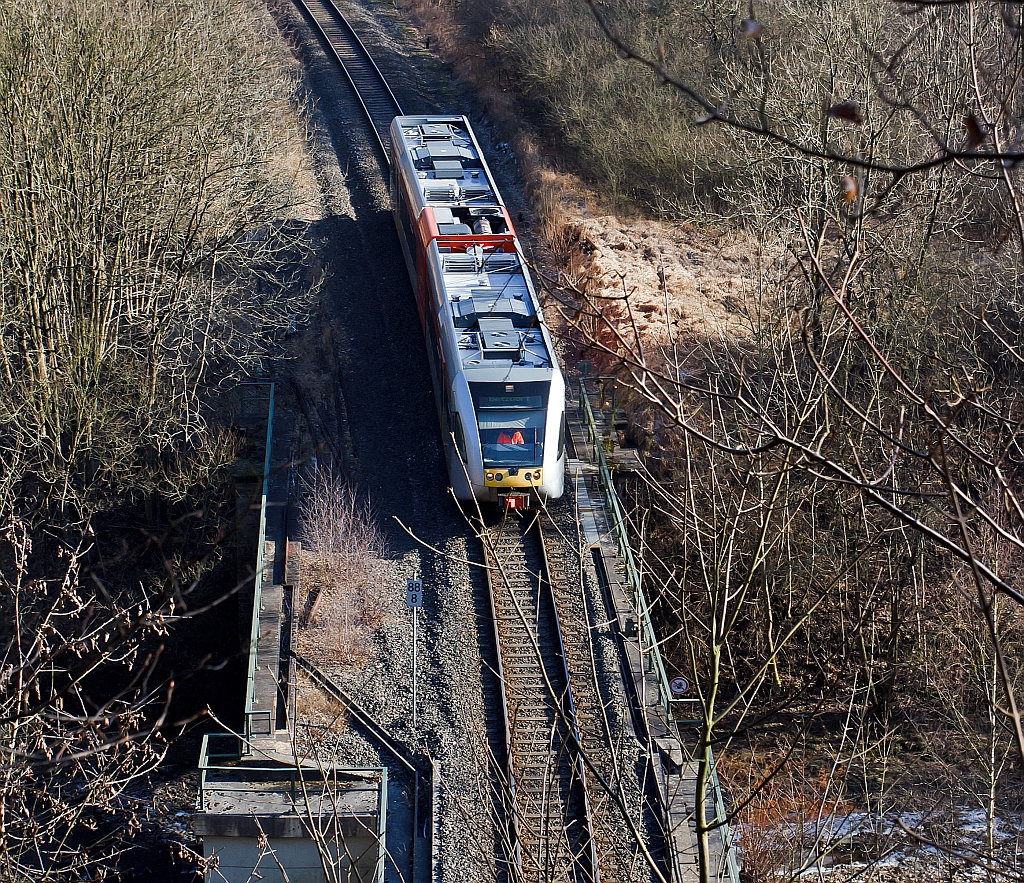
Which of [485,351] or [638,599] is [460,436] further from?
[638,599]

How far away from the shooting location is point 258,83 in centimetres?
2739

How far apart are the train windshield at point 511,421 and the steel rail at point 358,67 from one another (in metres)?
14.2

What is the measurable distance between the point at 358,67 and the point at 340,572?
23.1 metres

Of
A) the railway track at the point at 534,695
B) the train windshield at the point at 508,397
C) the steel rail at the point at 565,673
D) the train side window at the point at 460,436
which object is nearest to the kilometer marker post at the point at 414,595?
the railway track at the point at 534,695

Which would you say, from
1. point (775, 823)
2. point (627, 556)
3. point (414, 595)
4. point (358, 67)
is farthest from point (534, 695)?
point (358, 67)

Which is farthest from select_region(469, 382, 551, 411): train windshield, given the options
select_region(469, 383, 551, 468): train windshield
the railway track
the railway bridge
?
the railway track

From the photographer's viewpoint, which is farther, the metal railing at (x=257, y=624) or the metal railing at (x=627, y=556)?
the metal railing at (x=257, y=624)

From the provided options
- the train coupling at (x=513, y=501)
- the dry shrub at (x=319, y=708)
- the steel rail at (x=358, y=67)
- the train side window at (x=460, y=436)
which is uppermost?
the steel rail at (x=358, y=67)

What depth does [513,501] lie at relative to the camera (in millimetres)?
18844

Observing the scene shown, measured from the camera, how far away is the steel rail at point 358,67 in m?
33.8

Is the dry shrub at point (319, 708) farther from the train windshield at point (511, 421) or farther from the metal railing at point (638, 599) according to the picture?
the metal railing at point (638, 599)

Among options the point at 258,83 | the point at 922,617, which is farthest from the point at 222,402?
the point at 922,617

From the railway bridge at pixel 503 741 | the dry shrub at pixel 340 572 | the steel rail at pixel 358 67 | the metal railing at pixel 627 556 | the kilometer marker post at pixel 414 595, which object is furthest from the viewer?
the steel rail at pixel 358 67

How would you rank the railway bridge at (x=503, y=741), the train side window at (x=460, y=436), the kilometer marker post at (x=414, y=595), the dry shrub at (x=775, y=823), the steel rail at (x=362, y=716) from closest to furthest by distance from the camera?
1. the dry shrub at (x=775, y=823)
2. the railway bridge at (x=503, y=741)
3. the steel rail at (x=362, y=716)
4. the kilometer marker post at (x=414, y=595)
5. the train side window at (x=460, y=436)
